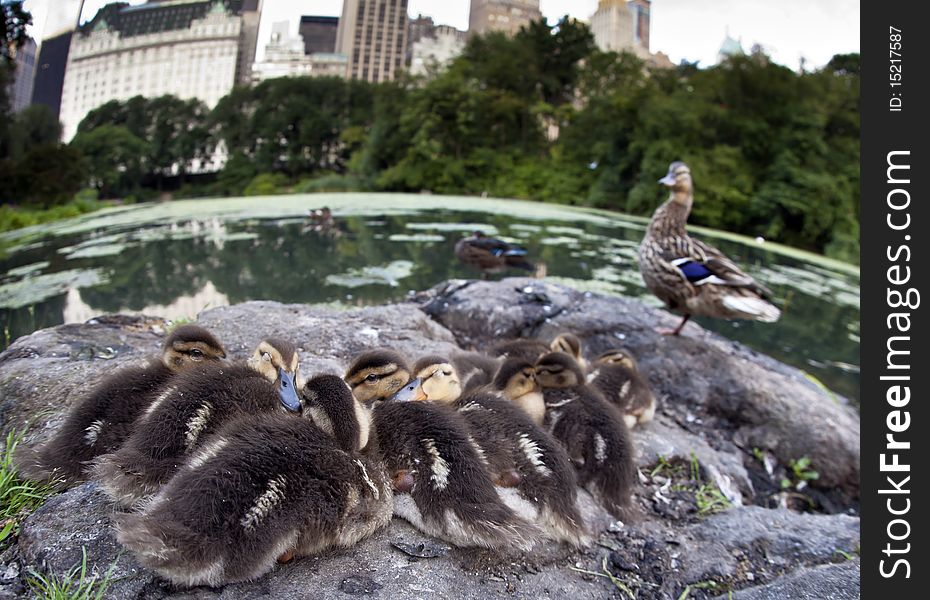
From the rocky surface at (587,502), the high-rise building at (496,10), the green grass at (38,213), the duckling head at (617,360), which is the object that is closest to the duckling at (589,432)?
the rocky surface at (587,502)

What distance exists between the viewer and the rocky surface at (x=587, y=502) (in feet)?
4.80

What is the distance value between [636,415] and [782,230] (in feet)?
49.9

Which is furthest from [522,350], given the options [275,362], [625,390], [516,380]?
[275,362]

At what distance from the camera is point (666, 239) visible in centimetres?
459

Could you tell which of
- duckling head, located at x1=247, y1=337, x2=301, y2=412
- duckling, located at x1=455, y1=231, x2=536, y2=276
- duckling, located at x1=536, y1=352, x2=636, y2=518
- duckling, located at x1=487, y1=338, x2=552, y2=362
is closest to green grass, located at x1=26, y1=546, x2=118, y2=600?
duckling head, located at x1=247, y1=337, x2=301, y2=412

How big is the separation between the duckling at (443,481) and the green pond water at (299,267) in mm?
2717

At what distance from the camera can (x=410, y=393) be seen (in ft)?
6.49

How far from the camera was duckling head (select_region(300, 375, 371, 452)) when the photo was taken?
1.59 metres

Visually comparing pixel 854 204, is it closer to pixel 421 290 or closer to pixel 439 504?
pixel 421 290

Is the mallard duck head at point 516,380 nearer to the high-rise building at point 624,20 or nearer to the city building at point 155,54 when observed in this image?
the city building at point 155,54

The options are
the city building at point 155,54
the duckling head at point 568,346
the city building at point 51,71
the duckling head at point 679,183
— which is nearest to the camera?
the duckling head at point 568,346

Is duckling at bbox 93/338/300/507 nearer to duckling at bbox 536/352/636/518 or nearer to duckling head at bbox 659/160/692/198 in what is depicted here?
duckling at bbox 536/352/636/518

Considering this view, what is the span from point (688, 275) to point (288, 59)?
24.3ft

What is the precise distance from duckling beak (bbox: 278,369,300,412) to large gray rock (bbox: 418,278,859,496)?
102 inches
